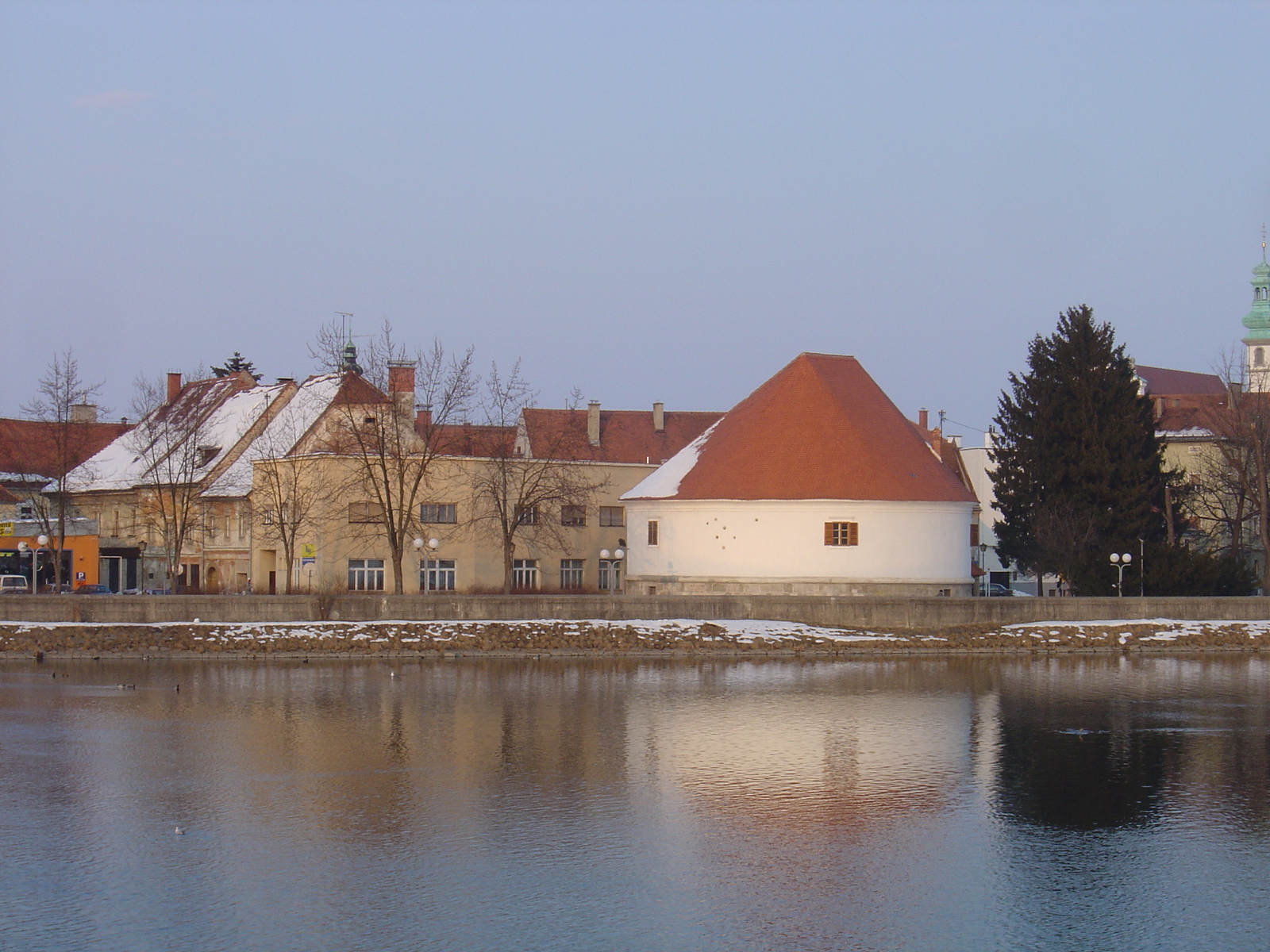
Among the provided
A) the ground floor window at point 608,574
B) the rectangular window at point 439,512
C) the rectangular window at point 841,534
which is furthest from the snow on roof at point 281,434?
the rectangular window at point 841,534

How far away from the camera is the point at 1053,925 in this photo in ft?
43.1

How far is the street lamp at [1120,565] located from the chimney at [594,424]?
26.6m

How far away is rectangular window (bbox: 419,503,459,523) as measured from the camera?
59.6 metres

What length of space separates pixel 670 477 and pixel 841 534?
7585mm

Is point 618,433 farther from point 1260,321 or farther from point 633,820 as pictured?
point 1260,321

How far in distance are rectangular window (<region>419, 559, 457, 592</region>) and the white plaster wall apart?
11.7 metres

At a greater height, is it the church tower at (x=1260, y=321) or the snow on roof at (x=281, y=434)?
the church tower at (x=1260, y=321)

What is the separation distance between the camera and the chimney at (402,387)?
170ft

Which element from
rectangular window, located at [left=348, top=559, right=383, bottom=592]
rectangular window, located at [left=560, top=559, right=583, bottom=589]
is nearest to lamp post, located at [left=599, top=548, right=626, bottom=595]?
rectangular window, located at [left=560, top=559, right=583, bottom=589]

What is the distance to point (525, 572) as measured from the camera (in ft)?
202

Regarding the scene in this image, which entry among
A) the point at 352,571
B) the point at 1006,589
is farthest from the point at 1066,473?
the point at 352,571

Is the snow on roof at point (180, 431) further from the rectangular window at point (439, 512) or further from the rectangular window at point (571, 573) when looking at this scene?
the rectangular window at point (571, 573)

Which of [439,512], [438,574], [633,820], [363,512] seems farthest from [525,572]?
[633,820]

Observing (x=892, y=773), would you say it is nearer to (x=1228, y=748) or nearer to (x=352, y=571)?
→ (x=1228, y=748)
